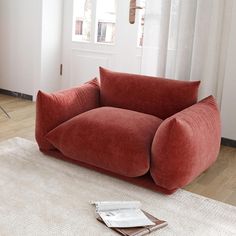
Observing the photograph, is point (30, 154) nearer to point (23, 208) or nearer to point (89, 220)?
point (23, 208)

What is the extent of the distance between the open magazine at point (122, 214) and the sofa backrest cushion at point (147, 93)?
2.91 feet

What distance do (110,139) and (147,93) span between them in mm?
593

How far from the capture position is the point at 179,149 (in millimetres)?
2121

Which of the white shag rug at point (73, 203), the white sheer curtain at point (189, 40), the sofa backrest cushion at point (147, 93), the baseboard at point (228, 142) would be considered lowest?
the white shag rug at point (73, 203)

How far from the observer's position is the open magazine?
1850mm

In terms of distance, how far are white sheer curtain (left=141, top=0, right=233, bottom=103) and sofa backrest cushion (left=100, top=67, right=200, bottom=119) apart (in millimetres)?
456

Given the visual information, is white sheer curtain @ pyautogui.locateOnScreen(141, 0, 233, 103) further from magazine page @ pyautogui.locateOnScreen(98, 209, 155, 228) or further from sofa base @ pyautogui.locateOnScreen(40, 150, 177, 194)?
magazine page @ pyautogui.locateOnScreen(98, 209, 155, 228)

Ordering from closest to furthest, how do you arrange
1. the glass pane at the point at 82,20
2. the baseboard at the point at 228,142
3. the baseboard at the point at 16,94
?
the baseboard at the point at 228,142, the glass pane at the point at 82,20, the baseboard at the point at 16,94

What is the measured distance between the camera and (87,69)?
438 centimetres

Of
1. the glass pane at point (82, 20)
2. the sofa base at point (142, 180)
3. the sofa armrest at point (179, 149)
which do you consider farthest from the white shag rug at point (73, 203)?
the glass pane at point (82, 20)

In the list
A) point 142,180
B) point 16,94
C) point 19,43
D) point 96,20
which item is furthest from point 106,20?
point 142,180

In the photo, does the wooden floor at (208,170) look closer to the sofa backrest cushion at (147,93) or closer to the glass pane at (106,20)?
the sofa backrest cushion at (147,93)

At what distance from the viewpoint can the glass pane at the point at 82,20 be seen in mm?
4262

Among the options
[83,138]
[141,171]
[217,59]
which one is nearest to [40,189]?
[83,138]
